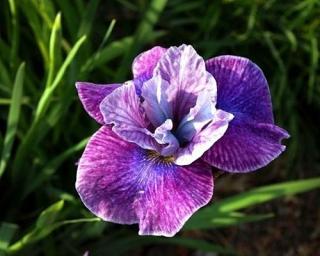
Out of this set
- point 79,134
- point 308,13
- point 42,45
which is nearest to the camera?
point 42,45

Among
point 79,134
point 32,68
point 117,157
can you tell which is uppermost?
point 117,157

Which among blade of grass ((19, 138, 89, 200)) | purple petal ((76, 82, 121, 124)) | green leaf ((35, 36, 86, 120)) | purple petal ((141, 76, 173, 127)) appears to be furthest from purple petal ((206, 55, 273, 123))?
blade of grass ((19, 138, 89, 200))

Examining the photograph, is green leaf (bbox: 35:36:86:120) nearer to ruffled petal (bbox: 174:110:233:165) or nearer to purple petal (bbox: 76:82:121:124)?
purple petal (bbox: 76:82:121:124)

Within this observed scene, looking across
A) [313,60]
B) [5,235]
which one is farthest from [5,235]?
[313,60]

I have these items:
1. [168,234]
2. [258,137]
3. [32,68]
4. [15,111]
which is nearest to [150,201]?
[168,234]

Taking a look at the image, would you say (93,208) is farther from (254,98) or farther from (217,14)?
(217,14)

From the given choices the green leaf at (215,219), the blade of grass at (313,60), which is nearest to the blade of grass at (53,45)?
the green leaf at (215,219)

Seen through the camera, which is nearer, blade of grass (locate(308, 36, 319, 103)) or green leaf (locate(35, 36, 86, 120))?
green leaf (locate(35, 36, 86, 120))

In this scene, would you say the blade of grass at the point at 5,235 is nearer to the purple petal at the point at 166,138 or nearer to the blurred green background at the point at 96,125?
the blurred green background at the point at 96,125
